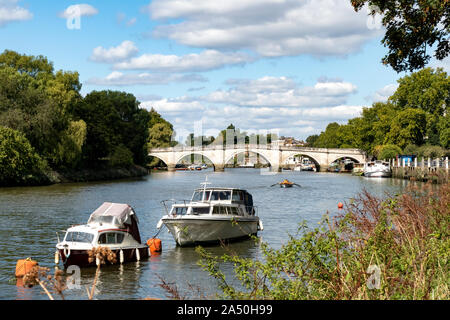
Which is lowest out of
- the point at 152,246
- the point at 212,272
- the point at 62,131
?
the point at 152,246

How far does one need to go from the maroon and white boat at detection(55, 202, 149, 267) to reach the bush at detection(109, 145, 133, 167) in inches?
2143

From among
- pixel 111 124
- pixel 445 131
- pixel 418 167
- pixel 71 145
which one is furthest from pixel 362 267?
pixel 111 124

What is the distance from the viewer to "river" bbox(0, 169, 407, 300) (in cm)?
1712

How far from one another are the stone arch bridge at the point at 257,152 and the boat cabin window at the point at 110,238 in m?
86.8

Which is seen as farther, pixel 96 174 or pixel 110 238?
pixel 96 174

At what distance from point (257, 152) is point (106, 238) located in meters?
89.0

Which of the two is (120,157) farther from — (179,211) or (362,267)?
(362,267)

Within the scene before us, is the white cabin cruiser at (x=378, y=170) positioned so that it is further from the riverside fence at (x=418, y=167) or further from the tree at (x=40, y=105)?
the tree at (x=40, y=105)

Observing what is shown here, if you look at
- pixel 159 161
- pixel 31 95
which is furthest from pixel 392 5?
pixel 159 161

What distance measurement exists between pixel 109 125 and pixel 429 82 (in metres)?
47.6

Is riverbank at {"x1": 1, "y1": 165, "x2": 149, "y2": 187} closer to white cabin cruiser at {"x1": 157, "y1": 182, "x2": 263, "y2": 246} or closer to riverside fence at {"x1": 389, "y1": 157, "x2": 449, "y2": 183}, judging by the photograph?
white cabin cruiser at {"x1": 157, "y1": 182, "x2": 263, "y2": 246}

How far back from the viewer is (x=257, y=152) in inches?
4306
